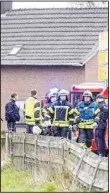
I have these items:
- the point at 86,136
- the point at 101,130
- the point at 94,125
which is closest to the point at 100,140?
the point at 101,130

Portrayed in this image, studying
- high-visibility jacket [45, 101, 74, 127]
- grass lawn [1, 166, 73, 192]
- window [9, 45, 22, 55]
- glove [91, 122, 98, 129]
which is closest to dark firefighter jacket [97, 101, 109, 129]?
glove [91, 122, 98, 129]

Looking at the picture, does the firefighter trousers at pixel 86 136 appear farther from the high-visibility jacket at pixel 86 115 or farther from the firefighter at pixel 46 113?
the firefighter at pixel 46 113

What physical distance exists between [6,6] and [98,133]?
24947 millimetres

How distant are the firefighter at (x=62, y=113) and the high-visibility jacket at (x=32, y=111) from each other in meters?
1.80

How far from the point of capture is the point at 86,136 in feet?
66.3

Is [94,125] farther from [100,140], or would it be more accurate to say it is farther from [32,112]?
[32,112]

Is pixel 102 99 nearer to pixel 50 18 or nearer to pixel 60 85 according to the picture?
pixel 60 85

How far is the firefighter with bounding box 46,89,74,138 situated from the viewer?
20.5 meters

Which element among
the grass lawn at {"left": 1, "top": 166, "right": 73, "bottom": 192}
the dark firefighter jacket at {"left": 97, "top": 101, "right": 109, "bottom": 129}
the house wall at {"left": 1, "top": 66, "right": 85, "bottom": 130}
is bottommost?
the grass lawn at {"left": 1, "top": 166, "right": 73, "bottom": 192}

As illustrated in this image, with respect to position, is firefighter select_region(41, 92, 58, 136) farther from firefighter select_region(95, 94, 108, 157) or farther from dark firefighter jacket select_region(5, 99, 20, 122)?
Answer: dark firefighter jacket select_region(5, 99, 20, 122)

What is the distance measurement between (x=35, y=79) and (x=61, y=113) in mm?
17904

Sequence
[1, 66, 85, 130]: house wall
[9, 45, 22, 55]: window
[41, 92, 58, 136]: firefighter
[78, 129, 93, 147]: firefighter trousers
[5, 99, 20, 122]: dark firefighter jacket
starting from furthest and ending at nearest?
1. [9, 45, 22, 55]: window
2. [1, 66, 85, 130]: house wall
3. [5, 99, 20, 122]: dark firefighter jacket
4. [41, 92, 58, 136]: firefighter
5. [78, 129, 93, 147]: firefighter trousers

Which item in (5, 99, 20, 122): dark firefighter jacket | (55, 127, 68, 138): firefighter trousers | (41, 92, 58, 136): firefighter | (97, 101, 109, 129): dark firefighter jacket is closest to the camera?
(97, 101, 109, 129): dark firefighter jacket

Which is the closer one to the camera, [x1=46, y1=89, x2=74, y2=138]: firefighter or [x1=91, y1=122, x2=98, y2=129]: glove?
[x1=91, y1=122, x2=98, y2=129]: glove
